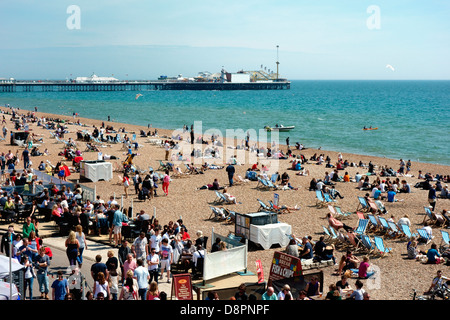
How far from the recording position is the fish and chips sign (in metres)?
9.09

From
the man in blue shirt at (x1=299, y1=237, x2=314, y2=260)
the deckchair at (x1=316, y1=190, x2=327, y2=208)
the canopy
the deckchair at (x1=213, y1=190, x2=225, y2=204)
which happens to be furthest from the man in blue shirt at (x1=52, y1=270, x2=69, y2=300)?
the deckchair at (x1=316, y1=190, x2=327, y2=208)

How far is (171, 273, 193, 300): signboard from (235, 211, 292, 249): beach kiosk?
4.53 m

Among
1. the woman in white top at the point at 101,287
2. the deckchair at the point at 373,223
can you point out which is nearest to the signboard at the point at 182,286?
the woman in white top at the point at 101,287

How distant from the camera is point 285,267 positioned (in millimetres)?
9328

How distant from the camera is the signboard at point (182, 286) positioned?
818 centimetres

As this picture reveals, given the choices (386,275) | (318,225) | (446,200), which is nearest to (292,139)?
(446,200)

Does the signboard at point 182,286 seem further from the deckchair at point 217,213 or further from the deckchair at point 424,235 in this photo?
the deckchair at point 424,235

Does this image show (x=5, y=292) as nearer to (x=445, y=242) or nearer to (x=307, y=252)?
(x=307, y=252)

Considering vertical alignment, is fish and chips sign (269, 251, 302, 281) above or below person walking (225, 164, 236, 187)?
below

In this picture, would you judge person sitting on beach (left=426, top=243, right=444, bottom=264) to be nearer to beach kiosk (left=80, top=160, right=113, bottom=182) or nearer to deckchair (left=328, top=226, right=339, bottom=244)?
deckchair (left=328, top=226, right=339, bottom=244)

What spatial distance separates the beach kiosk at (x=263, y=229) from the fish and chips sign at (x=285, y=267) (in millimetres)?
2905

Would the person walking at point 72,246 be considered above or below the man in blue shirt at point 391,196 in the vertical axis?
above

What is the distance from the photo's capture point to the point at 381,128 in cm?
6059

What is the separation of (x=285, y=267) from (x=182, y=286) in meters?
2.22
